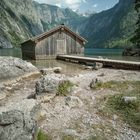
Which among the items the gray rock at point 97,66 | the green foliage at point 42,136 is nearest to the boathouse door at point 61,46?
the gray rock at point 97,66

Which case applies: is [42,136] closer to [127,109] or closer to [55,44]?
[127,109]

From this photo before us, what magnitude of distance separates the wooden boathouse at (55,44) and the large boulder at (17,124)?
3221 centimetres

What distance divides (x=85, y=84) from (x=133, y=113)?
6.39 metres

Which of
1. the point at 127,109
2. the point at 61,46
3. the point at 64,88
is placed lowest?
the point at 127,109

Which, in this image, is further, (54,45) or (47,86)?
(54,45)

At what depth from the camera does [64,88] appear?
603 inches

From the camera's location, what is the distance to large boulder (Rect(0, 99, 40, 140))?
31.1ft

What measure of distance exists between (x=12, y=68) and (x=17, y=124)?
1397cm

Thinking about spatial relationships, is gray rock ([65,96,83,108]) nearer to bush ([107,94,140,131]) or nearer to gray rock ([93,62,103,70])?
bush ([107,94,140,131])

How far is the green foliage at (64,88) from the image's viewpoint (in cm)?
1502

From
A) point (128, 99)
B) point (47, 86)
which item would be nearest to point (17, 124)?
point (47, 86)

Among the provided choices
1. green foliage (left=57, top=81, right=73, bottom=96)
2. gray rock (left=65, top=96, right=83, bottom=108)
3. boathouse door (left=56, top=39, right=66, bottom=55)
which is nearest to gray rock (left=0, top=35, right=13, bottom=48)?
boathouse door (left=56, top=39, right=66, bottom=55)

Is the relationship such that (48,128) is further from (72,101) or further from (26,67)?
(26,67)

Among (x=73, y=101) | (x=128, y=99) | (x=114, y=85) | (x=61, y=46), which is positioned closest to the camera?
(x=128, y=99)
